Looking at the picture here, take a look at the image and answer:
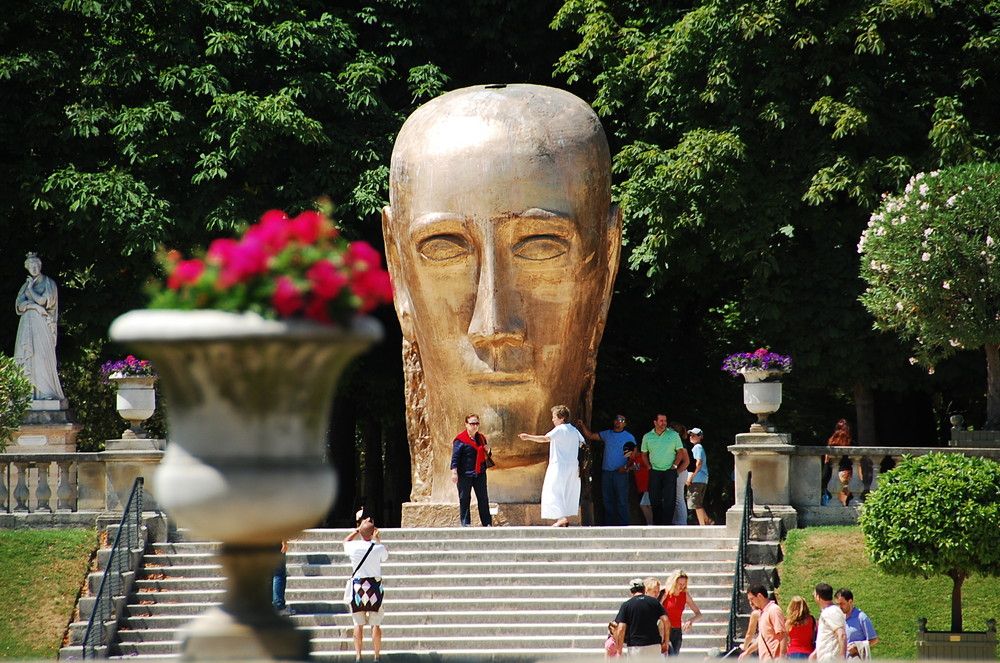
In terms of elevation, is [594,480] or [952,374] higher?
[952,374]

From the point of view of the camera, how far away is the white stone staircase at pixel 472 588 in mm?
15258

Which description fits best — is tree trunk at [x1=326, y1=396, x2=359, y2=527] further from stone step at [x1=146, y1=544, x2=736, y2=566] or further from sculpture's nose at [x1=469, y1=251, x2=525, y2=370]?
stone step at [x1=146, y1=544, x2=736, y2=566]

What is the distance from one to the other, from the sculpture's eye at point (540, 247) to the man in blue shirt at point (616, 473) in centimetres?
234

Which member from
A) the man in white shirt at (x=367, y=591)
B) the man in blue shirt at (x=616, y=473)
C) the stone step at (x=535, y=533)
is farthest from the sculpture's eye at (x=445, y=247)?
the man in white shirt at (x=367, y=591)

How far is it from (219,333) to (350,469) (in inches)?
842

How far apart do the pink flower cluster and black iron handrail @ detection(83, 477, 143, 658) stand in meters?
10.1

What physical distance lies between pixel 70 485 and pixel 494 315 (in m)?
5.67

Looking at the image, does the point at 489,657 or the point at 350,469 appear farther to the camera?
the point at 350,469

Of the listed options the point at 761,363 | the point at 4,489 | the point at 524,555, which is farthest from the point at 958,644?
→ the point at 4,489

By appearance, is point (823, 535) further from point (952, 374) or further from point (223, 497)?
point (223, 497)

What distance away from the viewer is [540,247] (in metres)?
19.2

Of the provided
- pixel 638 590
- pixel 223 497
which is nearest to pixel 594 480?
pixel 638 590

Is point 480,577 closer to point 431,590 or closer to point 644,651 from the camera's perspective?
point 431,590

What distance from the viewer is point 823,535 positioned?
55.1 feet
